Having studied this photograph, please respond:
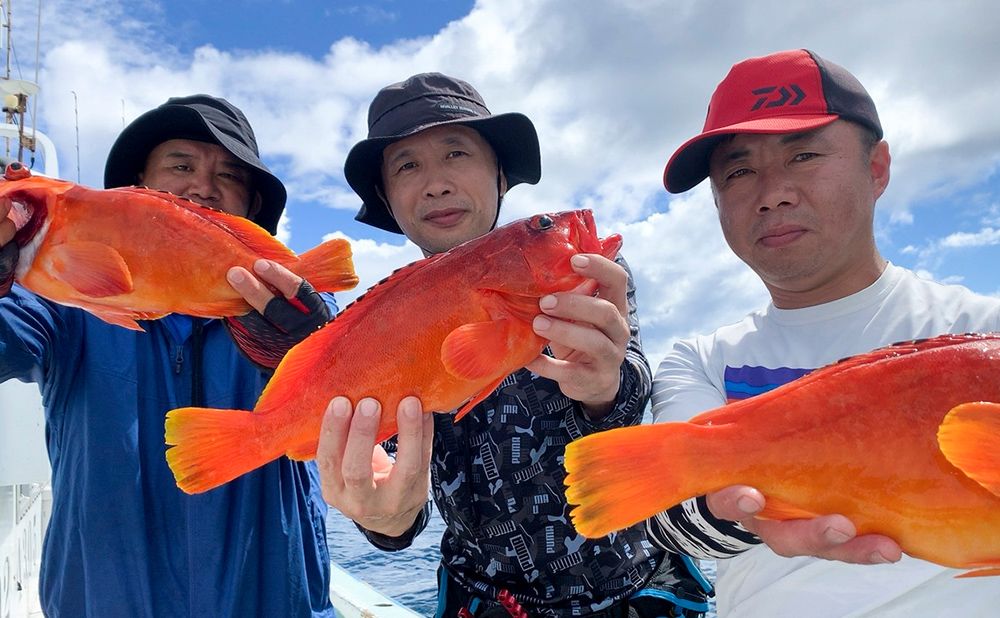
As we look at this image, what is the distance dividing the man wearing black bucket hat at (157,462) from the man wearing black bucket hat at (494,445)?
0.54 m

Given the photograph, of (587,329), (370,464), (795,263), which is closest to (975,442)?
(587,329)

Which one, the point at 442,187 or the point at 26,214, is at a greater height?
the point at 442,187

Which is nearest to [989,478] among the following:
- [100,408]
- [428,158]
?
[428,158]

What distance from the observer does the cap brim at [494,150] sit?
328 centimetres

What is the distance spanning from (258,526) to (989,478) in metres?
2.77

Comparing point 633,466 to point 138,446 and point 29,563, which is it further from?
point 29,563

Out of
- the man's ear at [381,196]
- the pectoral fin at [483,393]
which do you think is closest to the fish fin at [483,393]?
the pectoral fin at [483,393]

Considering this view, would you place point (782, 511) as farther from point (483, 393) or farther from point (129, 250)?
point (129, 250)

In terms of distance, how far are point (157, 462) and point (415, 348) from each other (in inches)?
67.9

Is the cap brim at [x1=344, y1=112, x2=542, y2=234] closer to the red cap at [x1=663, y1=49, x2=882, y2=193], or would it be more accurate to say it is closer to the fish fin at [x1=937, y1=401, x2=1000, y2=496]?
the red cap at [x1=663, y1=49, x2=882, y2=193]

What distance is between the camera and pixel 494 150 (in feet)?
11.5

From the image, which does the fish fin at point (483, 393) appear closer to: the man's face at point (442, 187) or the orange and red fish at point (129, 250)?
the orange and red fish at point (129, 250)

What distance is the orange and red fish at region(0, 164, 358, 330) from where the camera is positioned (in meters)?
2.01

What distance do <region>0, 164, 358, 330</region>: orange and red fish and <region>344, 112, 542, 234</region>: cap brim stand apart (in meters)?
1.19
